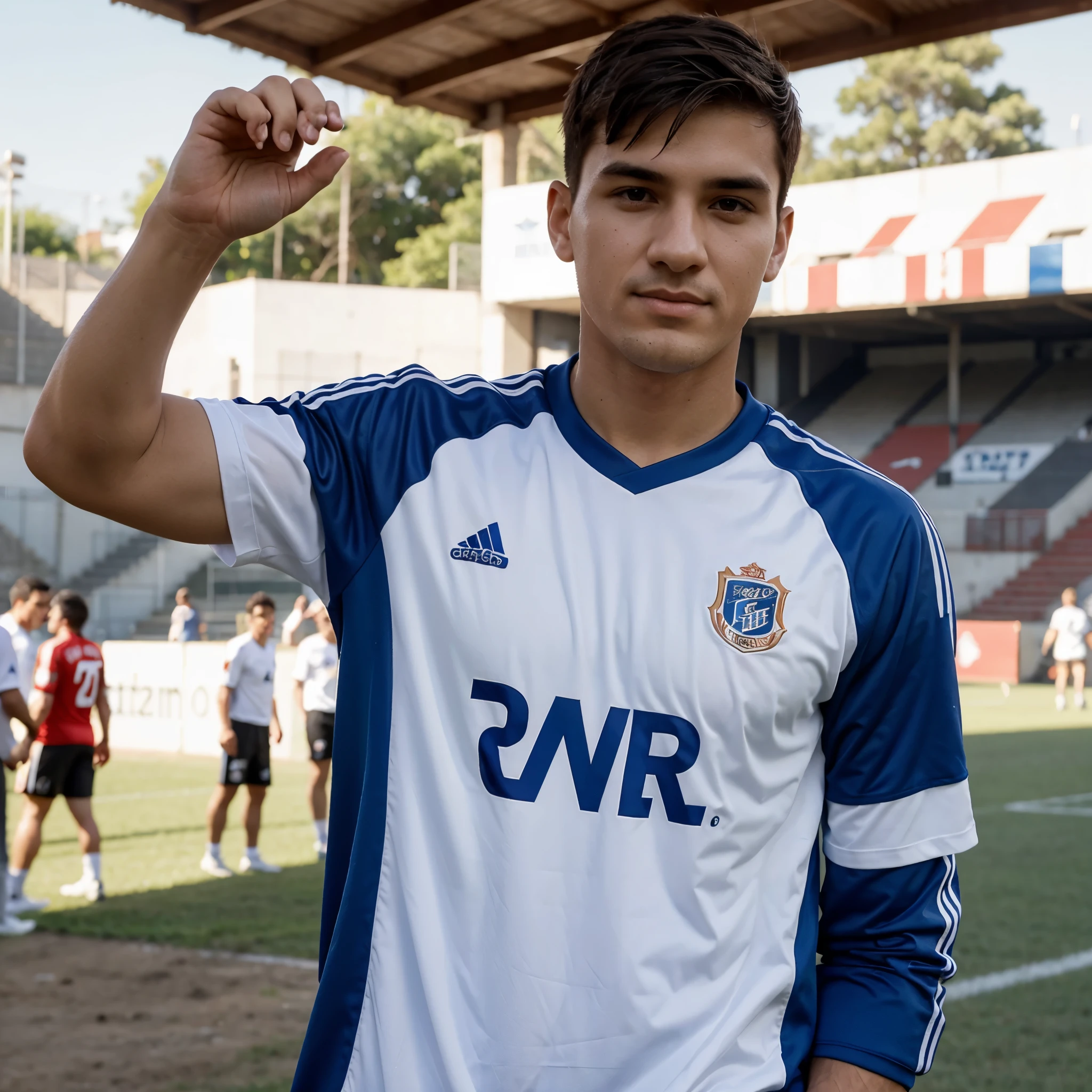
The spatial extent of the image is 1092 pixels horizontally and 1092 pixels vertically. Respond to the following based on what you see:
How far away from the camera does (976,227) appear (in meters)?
31.2

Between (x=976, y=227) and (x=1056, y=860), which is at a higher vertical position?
(x=976, y=227)

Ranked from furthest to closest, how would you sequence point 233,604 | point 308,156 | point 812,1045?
1. point 233,604
2. point 812,1045
3. point 308,156

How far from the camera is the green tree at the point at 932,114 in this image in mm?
54812

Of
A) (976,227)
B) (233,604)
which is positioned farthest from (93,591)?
(976,227)

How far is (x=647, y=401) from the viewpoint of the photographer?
2.09 metres

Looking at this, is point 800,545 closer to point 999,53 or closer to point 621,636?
point 621,636

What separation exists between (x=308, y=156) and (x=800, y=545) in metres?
0.90

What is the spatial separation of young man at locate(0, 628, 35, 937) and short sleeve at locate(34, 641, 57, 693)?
103 cm

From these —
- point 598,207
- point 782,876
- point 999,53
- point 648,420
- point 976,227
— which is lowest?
point 782,876

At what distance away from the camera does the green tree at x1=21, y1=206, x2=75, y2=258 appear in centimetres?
5784

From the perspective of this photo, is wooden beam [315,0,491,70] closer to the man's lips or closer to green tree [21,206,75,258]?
the man's lips

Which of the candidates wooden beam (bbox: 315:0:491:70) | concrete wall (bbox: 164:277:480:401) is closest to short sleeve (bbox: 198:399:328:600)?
wooden beam (bbox: 315:0:491:70)

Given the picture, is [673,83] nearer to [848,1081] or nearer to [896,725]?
[896,725]

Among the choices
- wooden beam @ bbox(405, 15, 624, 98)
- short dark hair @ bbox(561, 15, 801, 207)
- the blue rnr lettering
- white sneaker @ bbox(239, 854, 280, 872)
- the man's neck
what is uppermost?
wooden beam @ bbox(405, 15, 624, 98)
